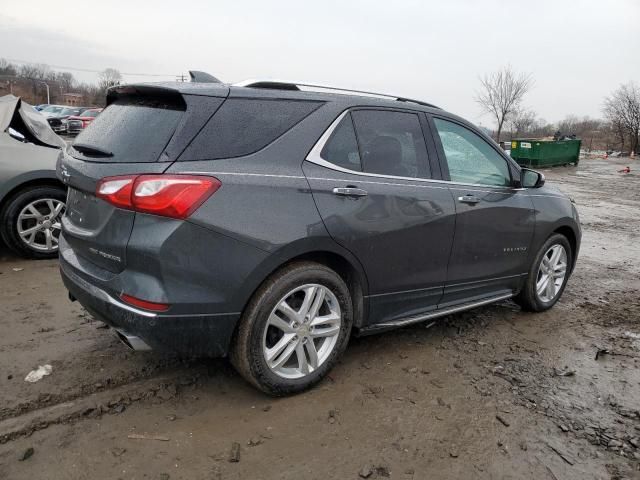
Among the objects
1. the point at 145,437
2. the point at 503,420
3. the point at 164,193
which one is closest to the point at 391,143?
the point at 164,193

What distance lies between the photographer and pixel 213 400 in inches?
117

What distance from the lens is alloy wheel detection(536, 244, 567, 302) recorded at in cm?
460

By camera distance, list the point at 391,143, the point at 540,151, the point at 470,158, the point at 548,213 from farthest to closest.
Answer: the point at 540,151
the point at 548,213
the point at 470,158
the point at 391,143

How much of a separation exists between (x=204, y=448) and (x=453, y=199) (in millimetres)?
2249

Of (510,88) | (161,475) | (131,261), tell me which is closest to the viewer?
(161,475)

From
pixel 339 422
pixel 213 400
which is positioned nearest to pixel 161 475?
pixel 213 400

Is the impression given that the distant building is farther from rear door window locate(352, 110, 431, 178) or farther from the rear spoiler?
rear door window locate(352, 110, 431, 178)

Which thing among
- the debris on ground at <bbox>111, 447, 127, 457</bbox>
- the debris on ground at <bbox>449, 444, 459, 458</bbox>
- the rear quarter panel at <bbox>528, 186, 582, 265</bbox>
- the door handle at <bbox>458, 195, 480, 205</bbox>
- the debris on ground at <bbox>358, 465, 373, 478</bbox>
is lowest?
the debris on ground at <bbox>449, 444, 459, 458</bbox>

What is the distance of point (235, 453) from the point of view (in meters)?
2.50

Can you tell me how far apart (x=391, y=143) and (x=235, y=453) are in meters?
2.09

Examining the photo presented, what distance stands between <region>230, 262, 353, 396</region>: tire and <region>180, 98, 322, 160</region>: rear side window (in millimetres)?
706

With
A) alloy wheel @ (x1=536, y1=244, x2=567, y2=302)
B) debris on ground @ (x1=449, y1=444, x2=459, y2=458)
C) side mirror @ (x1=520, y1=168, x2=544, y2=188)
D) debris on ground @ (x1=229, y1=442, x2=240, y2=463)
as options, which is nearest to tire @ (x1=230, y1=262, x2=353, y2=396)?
debris on ground @ (x1=229, y1=442, x2=240, y2=463)

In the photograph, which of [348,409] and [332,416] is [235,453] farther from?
[348,409]

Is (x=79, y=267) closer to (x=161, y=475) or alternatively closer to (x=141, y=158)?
(x=141, y=158)
